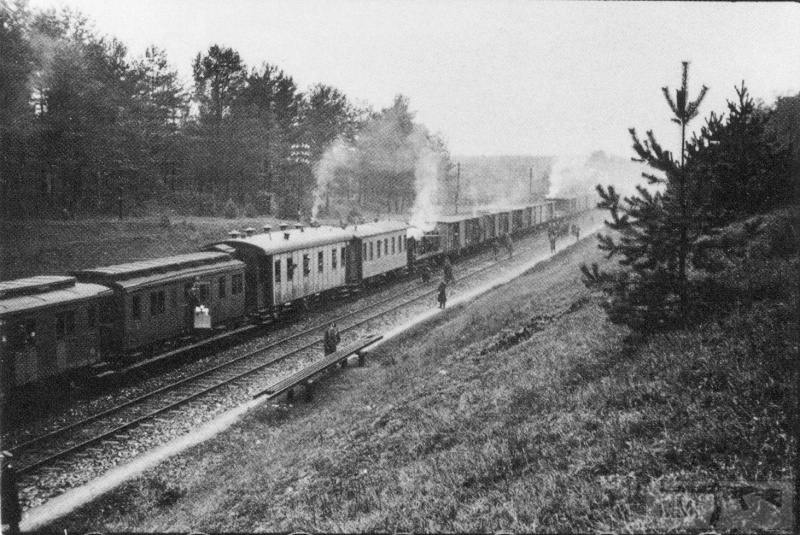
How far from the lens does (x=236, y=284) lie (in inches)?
734

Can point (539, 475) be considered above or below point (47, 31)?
below

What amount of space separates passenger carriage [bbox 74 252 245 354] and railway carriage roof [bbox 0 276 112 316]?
0.63 m

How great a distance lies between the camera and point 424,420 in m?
9.06

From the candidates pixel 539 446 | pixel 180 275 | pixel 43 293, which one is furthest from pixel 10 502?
pixel 180 275

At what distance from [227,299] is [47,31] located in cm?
2249

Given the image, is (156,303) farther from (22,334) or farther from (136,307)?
(22,334)

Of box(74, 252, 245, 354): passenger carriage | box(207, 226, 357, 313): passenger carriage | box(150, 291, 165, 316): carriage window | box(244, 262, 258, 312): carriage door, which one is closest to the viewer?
box(74, 252, 245, 354): passenger carriage

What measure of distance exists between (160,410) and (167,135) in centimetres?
3793

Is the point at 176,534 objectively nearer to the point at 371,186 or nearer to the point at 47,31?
the point at 47,31

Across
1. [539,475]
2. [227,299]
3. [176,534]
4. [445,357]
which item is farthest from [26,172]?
[539,475]

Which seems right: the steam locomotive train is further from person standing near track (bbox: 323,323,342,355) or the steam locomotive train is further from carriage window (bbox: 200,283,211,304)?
person standing near track (bbox: 323,323,342,355)

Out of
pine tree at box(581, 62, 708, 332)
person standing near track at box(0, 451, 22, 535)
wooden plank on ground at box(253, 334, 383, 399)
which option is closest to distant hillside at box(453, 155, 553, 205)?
wooden plank on ground at box(253, 334, 383, 399)

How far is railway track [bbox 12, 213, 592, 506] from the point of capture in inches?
424

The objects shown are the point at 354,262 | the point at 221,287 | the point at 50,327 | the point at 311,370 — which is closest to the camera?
the point at 50,327
